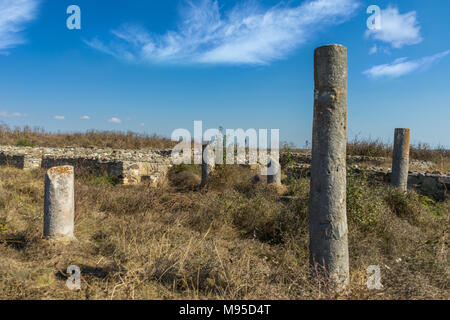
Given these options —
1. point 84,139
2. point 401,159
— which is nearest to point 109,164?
point 401,159

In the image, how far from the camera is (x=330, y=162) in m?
3.19

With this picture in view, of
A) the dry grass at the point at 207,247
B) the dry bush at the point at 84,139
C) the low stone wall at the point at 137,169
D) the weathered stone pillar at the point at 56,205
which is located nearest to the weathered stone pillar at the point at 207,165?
the low stone wall at the point at 137,169

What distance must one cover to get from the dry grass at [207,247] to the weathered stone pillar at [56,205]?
22cm

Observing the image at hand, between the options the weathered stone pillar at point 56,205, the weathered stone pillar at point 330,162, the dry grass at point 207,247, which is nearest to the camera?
the weathered stone pillar at point 330,162

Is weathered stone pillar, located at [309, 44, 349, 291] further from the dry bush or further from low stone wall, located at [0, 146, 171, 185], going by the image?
the dry bush

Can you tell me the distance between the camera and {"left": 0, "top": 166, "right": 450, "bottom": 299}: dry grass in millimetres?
3277

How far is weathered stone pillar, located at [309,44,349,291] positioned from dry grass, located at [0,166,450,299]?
0.28 m

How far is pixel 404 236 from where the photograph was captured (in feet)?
16.6

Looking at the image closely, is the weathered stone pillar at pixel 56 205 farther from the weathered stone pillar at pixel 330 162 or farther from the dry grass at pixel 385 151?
the dry grass at pixel 385 151

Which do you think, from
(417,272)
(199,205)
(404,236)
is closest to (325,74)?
(417,272)

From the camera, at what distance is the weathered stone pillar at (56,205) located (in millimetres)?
4590

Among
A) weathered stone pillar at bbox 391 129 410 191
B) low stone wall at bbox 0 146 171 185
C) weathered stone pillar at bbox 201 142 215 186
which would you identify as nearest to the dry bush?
low stone wall at bbox 0 146 171 185

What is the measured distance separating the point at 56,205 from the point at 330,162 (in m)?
4.28
